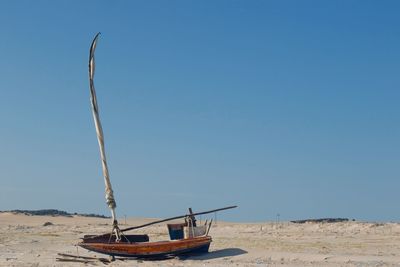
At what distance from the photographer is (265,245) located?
93.4 feet

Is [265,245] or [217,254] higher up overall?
[265,245]

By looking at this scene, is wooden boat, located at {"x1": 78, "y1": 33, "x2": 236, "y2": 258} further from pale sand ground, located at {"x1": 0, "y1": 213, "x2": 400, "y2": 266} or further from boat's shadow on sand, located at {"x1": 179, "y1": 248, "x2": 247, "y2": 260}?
pale sand ground, located at {"x1": 0, "y1": 213, "x2": 400, "y2": 266}

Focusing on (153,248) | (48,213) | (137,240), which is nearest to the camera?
(153,248)

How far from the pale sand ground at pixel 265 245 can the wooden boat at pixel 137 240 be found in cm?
40

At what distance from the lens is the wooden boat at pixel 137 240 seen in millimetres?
25516

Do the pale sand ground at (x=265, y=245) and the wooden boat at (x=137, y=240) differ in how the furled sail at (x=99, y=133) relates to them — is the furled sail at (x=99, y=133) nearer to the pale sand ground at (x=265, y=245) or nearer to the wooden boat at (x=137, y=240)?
the wooden boat at (x=137, y=240)

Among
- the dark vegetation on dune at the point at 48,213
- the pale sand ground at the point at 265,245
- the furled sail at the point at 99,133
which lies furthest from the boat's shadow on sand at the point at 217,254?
the dark vegetation on dune at the point at 48,213

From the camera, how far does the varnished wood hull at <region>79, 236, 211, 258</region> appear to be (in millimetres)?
25438

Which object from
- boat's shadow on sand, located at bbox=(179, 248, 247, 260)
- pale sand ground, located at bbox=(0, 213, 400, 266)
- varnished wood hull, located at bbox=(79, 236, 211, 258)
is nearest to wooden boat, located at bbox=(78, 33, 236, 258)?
varnished wood hull, located at bbox=(79, 236, 211, 258)

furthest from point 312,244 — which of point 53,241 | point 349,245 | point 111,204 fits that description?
point 53,241

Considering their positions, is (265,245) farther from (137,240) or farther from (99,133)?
(99,133)

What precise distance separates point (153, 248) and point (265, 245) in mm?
5495

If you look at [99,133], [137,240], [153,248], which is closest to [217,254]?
[153,248]

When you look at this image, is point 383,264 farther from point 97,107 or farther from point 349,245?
point 97,107
